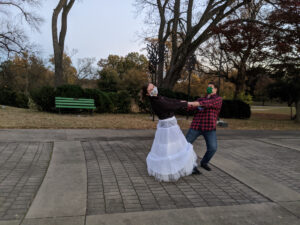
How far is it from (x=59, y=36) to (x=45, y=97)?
806cm

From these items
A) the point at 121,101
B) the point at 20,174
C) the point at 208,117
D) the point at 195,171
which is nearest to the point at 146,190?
the point at 195,171

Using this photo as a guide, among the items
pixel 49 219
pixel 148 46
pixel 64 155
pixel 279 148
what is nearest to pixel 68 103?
pixel 148 46

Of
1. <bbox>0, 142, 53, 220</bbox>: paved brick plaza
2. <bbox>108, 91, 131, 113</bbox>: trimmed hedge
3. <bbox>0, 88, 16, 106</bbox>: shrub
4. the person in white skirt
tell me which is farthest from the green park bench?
<bbox>0, 88, 16, 106</bbox>: shrub

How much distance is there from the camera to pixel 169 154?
4.16 meters

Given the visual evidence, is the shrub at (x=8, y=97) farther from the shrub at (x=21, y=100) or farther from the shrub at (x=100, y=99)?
the shrub at (x=100, y=99)

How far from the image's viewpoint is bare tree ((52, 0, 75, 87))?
19953mm

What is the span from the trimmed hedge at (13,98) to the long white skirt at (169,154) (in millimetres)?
28286

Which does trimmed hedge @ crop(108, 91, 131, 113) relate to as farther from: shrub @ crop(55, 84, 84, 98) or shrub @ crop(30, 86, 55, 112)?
shrub @ crop(30, 86, 55, 112)

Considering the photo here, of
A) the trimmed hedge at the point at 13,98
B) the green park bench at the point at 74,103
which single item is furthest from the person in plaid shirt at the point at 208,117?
the trimmed hedge at the point at 13,98

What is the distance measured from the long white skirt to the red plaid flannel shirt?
0.61 meters

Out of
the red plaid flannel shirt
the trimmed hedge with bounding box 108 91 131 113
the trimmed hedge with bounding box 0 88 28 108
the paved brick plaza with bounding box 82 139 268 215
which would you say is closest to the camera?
the paved brick plaza with bounding box 82 139 268 215

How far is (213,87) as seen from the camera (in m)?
4.63

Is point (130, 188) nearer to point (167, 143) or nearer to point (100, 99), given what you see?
point (167, 143)

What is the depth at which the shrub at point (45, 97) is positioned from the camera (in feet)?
48.6
